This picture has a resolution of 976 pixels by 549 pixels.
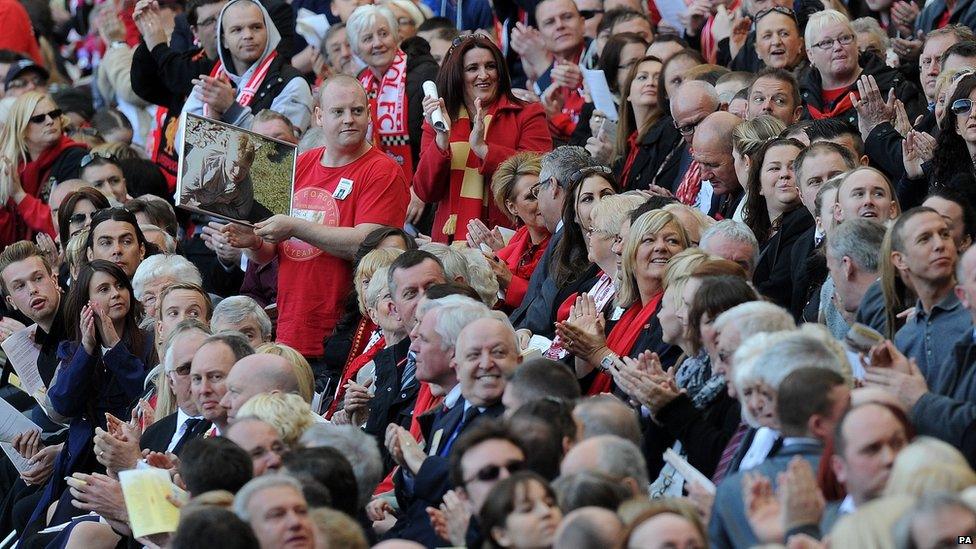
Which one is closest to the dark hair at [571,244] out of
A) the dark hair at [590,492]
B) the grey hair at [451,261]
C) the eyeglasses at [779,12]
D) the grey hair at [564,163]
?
the grey hair at [564,163]

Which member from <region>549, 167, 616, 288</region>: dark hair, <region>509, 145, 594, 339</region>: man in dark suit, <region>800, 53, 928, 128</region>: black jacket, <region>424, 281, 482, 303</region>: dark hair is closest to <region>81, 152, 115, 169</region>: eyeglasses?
<region>509, 145, 594, 339</region>: man in dark suit

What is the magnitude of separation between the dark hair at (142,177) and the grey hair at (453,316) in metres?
5.10

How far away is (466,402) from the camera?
20.5 feet

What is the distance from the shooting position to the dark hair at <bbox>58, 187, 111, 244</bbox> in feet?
33.3

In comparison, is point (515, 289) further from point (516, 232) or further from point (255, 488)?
point (255, 488)

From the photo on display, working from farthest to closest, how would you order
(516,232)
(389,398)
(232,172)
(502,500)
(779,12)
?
(779,12)
(516,232)
(232,172)
(389,398)
(502,500)

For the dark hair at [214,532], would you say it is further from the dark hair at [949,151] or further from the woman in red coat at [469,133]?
the woman in red coat at [469,133]

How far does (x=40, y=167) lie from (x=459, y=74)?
3587 millimetres

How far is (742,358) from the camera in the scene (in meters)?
5.14

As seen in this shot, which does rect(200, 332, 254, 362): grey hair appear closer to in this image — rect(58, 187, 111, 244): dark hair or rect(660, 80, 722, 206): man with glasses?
rect(660, 80, 722, 206): man with glasses

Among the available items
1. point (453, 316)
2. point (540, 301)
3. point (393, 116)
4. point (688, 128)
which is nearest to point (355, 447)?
point (453, 316)

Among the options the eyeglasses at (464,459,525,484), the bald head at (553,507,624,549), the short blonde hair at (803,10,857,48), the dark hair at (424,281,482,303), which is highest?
the short blonde hair at (803,10,857,48)

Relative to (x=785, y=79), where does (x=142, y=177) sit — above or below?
below

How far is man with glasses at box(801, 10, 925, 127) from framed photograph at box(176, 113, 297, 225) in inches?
104
